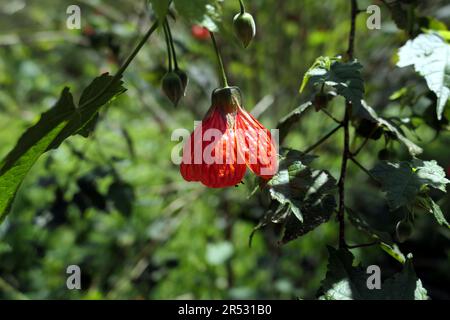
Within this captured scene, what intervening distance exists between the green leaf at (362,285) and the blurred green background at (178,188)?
0.76 metres

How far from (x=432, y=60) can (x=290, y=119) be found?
0.20m

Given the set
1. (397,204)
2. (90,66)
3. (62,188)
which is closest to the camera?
(397,204)

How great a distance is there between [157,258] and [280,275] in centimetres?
41

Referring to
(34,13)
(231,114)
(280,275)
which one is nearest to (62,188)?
(231,114)

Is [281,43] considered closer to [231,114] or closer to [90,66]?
[90,66]

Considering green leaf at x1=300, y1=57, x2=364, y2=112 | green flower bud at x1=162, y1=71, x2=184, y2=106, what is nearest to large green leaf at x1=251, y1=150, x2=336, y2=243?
green leaf at x1=300, y1=57, x2=364, y2=112

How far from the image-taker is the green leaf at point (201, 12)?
550 mm

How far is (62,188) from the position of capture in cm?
136

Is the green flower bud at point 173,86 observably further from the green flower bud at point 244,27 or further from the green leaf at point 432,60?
the green leaf at point 432,60

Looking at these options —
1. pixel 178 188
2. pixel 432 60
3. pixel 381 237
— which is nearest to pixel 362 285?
pixel 381 237

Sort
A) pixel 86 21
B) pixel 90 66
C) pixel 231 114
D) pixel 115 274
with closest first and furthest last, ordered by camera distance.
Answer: pixel 231 114
pixel 86 21
pixel 115 274
pixel 90 66

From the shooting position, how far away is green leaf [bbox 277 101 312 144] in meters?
0.78

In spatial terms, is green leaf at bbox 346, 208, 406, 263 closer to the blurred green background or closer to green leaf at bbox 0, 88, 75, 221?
green leaf at bbox 0, 88, 75, 221

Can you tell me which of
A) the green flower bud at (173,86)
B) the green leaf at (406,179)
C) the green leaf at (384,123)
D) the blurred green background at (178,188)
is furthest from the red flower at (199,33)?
the green leaf at (406,179)
